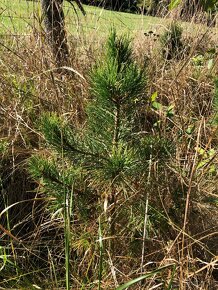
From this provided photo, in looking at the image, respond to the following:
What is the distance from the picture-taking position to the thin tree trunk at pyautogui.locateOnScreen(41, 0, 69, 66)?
2.00 m

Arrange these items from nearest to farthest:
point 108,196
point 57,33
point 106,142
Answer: point 106,142 → point 108,196 → point 57,33

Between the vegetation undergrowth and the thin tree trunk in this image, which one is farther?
the thin tree trunk

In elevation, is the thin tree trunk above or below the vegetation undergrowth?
above

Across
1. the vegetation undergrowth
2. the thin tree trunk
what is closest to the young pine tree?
the vegetation undergrowth

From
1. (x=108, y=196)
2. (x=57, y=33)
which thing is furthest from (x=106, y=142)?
(x=57, y=33)

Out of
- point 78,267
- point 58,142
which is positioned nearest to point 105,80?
point 58,142

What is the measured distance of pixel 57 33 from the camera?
2156mm

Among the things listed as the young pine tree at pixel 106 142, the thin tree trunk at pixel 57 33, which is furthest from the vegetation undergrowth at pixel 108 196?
the thin tree trunk at pixel 57 33

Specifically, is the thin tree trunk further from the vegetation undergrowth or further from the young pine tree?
the young pine tree

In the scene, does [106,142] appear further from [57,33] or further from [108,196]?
[57,33]

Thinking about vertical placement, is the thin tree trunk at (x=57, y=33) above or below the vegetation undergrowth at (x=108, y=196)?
above

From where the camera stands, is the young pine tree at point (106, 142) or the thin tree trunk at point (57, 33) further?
the thin tree trunk at point (57, 33)

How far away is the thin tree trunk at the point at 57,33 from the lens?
1999 millimetres

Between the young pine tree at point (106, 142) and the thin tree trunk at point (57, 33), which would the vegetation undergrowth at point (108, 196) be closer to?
the young pine tree at point (106, 142)
